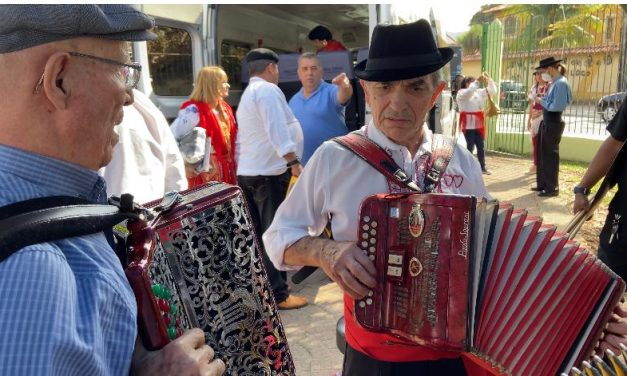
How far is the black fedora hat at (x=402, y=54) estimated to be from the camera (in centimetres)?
179

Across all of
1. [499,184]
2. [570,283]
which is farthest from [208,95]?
[499,184]

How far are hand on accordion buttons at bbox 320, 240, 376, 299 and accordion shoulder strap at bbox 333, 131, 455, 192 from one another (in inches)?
11.6

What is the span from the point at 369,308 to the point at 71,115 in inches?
37.8

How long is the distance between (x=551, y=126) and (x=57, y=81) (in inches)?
296

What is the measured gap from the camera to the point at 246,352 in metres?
1.26

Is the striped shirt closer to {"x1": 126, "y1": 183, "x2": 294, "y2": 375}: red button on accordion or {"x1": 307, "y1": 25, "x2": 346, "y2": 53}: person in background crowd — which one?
{"x1": 126, "y1": 183, "x2": 294, "y2": 375}: red button on accordion

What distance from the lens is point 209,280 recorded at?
46.7 inches

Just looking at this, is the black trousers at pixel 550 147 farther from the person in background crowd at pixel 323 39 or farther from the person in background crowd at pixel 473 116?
the person in background crowd at pixel 323 39

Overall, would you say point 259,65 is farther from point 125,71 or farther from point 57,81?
point 57,81

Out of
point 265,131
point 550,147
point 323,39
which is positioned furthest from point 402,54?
point 550,147

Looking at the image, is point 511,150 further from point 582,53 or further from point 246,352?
point 246,352

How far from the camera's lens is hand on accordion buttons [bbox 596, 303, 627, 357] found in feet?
4.52

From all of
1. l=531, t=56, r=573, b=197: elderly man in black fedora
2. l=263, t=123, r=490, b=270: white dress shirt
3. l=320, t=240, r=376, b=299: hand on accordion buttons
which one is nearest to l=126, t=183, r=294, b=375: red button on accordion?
l=320, t=240, r=376, b=299: hand on accordion buttons

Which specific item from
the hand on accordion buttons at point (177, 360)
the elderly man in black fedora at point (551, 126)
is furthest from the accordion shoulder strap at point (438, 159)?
the elderly man in black fedora at point (551, 126)
